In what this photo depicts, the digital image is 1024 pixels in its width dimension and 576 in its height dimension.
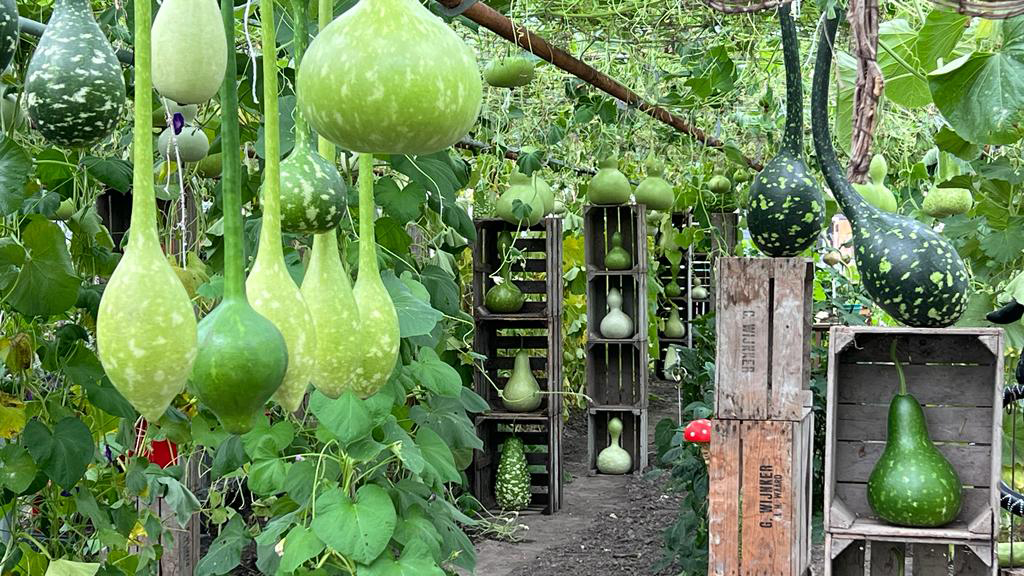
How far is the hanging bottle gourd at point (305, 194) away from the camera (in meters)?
0.47

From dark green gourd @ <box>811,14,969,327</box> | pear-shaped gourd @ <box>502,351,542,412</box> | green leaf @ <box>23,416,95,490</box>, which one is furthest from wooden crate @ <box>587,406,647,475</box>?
dark green gourd @ <box>811,14,969,327</box>

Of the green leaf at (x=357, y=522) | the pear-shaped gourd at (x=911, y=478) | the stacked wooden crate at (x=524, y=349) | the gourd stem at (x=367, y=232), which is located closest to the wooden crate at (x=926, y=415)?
the pear-shaped gourd at (x=911, y=478)

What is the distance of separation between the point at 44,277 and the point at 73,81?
117cm

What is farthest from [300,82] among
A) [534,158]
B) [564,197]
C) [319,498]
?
[564,197]

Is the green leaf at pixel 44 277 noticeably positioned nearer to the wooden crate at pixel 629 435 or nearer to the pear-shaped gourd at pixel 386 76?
the pear-shaped gourd at pixel 386 76

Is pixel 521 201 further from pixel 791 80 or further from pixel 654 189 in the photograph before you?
pixel 791 80

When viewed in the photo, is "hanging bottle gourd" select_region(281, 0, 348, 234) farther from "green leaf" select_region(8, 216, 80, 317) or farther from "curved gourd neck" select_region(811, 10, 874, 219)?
"green leaf" select_region(8, 216, 80, 317)

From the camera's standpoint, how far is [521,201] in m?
5.47

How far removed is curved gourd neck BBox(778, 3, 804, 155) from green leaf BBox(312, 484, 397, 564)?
3.85 ft

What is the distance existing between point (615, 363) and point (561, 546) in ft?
6.19

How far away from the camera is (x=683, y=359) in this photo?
580cm

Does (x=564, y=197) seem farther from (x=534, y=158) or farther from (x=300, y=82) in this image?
(x=300, y=82)

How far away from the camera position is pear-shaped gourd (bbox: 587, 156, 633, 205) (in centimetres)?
650

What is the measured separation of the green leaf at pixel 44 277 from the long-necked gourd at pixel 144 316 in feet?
4.35
